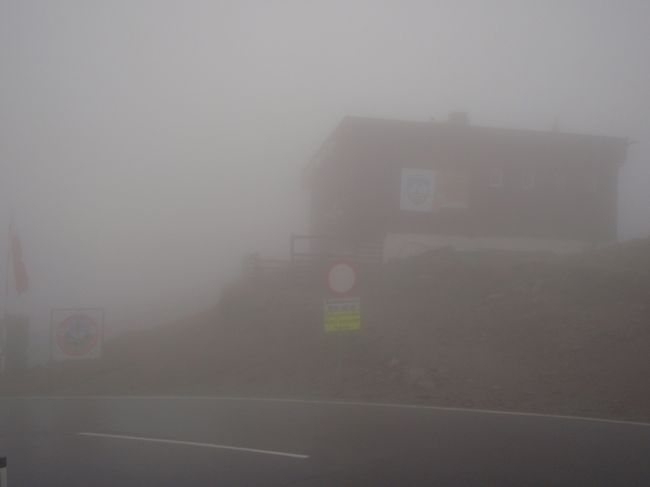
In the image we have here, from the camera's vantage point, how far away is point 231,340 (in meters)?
21.5

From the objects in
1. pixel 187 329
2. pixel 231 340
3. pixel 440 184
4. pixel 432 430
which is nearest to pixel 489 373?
pixel 432 430

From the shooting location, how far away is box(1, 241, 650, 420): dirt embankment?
48.8 ft

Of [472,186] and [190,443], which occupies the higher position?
[472,186]

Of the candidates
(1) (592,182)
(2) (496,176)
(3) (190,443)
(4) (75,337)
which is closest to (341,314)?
(3) (190,443)

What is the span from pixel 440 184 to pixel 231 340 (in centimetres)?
1361

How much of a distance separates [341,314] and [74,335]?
8.66 m

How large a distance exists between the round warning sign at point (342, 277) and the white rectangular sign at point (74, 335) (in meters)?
7.92

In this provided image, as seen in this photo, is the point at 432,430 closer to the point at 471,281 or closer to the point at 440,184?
the point at 471,281

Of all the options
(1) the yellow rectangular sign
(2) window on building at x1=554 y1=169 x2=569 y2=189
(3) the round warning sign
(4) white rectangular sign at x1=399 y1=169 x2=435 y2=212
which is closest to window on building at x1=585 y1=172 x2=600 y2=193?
(2) window on building at x1=554 y1=169 x2=569 y2=189

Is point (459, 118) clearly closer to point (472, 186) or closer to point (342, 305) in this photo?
point (472, 186)

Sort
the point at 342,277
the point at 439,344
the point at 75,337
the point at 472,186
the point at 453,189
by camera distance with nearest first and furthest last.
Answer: the point at 342,277 < the point at 439,344 < the point at 75,337 < the point at 453,189 < the point at 472,186

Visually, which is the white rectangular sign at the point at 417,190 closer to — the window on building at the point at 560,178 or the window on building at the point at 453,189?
the window on building at the point at 453,189

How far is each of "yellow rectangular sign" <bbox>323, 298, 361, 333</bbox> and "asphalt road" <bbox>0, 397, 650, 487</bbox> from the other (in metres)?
1.76

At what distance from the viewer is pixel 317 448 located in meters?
9.52
